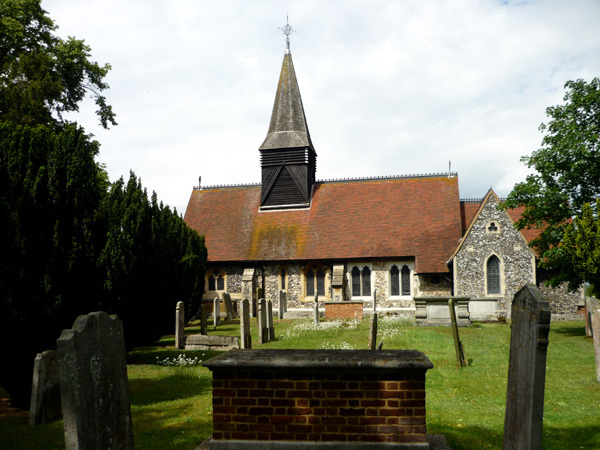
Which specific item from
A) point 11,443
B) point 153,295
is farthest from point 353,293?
point 11,443

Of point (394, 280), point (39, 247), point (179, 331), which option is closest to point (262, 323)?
point (179, 331)

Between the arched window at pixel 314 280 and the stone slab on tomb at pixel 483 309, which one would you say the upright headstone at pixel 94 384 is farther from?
the arched window at pixel 314 280

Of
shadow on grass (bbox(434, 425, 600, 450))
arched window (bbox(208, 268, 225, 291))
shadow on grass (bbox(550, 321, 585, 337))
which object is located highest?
arched window (bbox(208, 268, 225, 291))

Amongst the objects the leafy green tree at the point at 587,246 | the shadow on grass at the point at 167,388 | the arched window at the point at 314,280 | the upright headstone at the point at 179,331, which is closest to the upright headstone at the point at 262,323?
the upright headstone at the point at 179,331

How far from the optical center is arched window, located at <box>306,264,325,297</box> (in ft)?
85.8

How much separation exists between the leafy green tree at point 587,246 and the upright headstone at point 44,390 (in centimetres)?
1314

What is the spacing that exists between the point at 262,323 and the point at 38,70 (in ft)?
37.6

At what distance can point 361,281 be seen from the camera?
84.0 feet

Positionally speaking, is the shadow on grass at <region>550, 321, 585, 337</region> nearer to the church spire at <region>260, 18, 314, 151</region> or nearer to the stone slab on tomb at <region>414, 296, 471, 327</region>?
the stone slab on tomb at <region>414, 296, 471, 327</region>

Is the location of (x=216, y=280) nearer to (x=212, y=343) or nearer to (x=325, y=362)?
(x=212, y=343)

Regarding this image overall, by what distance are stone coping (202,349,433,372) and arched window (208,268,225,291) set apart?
72.7 ft

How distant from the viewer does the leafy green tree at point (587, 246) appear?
44.1ft

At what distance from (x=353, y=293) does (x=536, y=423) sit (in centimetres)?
2138

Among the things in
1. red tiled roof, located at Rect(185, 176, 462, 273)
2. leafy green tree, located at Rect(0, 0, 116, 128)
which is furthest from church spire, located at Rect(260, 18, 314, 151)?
leafy green tree, located at Rect(0, 0, 116, 128)
